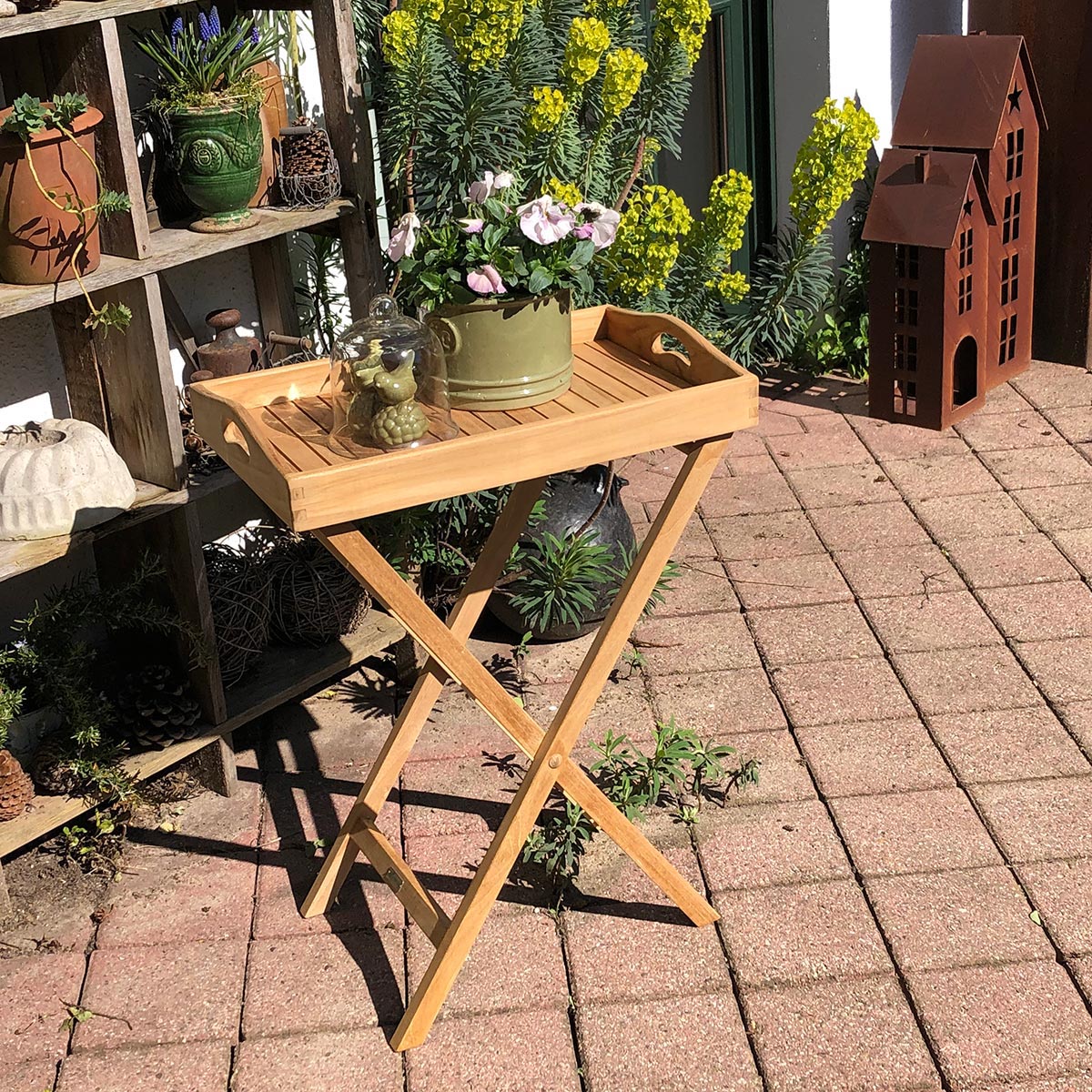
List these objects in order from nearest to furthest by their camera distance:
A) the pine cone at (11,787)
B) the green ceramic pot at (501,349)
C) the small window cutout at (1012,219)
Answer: the green ceramic pot at (501,349) < the pine cone at (11,787) < the small window cutout at (1012,219)

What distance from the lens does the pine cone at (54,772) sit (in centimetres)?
339

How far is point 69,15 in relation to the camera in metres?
2.91

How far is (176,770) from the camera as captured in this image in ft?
12.2

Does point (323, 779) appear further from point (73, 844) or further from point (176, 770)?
point (73, 844)

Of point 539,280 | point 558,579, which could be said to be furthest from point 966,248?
point 539,280

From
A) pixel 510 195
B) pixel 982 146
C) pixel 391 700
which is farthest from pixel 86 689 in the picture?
pixel 982 146

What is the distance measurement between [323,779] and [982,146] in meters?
3.31

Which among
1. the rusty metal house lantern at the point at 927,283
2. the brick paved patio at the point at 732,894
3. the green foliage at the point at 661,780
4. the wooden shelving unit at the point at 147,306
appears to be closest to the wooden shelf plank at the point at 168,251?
the wooden shelving unit at the point at 147,306

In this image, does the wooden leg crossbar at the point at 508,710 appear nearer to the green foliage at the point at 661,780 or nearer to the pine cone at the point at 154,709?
the green foliage at the point at 661,780

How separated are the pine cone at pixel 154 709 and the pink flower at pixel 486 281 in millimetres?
1374

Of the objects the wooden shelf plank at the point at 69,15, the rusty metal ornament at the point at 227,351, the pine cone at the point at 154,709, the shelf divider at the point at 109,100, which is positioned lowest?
the pine cone at the point at 154,709

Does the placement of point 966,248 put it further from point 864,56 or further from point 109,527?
point 109,527

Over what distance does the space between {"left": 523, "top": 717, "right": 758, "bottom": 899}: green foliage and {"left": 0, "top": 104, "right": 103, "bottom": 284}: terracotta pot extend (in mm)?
1609

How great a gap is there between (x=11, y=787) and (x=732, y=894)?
162cm
